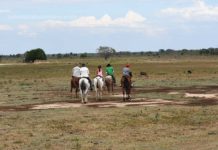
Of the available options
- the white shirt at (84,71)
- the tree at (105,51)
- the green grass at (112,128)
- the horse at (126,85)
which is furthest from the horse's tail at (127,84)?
the tree at (105,51)

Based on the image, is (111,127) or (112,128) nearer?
(112,128)

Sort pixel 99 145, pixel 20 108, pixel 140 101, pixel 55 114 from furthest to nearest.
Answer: pixel 140 101
pixel 20 108
pixel 55 114
pixel 99 145

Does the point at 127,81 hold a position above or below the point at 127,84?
above

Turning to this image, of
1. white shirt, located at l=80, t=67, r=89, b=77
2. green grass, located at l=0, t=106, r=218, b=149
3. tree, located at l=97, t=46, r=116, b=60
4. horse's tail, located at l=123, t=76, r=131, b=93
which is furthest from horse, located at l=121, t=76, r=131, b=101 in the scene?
tree, located at l=97, t=46, r=116, b=60

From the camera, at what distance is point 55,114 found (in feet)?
Answer: 73.2

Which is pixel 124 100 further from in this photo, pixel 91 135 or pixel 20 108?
pixel 91 135

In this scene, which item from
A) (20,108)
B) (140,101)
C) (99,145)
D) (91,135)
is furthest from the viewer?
(140,101)

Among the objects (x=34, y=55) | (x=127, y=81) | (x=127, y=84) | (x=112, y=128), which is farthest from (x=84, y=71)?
(x=34, y=55)

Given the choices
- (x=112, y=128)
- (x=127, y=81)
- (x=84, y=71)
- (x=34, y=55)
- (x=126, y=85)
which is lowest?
(x=112, y=128)

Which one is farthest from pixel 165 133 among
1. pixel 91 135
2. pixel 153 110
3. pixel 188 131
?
pixel 153 110

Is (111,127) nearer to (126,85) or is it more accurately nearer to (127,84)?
(126,85)

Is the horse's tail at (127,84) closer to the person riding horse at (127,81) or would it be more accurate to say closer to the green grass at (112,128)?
the person riding horse at (127,81)

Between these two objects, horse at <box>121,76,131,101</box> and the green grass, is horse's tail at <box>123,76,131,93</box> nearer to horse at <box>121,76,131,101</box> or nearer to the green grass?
horse at <box>121,76,131,101</box>

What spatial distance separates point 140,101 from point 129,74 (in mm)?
1764
